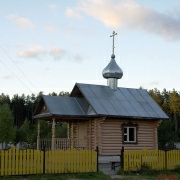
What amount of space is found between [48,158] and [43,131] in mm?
26365

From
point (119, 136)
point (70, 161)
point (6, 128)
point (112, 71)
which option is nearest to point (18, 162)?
point (70, 161)

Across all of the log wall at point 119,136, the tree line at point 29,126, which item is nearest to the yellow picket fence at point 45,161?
the log wall at point 119,136

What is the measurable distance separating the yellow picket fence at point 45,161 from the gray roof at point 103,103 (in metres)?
5.93

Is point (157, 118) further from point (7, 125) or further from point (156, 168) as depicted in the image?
point (7, 125)

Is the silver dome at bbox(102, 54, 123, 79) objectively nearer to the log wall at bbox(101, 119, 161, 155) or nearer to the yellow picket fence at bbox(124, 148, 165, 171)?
the log wall at bbox(101, 119, 161, 155)

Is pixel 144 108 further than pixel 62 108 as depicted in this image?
Yes

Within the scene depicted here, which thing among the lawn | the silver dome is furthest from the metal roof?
the lawn

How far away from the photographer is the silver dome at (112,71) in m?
25.8

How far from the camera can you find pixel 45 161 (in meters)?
14.6

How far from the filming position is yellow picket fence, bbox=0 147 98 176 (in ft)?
45.6

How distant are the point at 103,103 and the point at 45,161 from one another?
8898 mm

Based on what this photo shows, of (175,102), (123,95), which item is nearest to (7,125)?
(123,95)

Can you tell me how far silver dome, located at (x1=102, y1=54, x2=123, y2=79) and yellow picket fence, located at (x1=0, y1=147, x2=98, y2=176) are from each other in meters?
10.8

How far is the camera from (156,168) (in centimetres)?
1702
